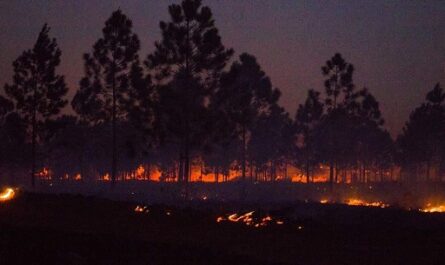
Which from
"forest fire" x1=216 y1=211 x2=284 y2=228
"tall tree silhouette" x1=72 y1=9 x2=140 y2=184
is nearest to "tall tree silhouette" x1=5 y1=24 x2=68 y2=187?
"tall tree silhouette" x1=72 y1=9 x2=140 y2=184

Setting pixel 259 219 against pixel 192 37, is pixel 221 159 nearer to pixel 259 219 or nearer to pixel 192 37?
pixel 192 37

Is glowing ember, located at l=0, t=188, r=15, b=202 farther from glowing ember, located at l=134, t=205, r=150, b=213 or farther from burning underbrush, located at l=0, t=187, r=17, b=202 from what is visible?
glowing ember, located at l=134, t=205, r=150, b=213

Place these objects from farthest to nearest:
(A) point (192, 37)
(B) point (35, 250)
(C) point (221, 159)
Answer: (C) point (221, 159) → (A) point (192, 37) → (B) point (35, 250)

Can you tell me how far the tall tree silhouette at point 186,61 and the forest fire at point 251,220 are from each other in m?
17.4

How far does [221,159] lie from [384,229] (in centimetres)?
7440

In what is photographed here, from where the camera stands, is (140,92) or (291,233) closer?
(291,233)

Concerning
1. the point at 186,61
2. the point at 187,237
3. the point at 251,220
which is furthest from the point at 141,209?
the point at 186,61

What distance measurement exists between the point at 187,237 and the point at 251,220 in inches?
194

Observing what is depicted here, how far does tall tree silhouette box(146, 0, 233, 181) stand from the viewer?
42.8 metres

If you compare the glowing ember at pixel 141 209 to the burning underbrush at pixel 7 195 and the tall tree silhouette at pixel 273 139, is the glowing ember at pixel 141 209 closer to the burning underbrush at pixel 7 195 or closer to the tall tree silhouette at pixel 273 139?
the burning underbrush at pixel 7 195

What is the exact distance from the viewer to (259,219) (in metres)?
24.8

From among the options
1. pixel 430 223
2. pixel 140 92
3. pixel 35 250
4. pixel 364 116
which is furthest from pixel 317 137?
pixel 35 250

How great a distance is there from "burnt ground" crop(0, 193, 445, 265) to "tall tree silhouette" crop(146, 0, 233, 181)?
1654 cm

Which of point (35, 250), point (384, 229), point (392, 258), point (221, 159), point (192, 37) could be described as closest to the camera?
point (35, 250)
